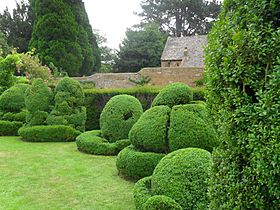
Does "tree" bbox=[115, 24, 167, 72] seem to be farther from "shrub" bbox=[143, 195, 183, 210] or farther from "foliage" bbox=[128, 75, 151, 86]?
"shrub" bbox=[143, 195, 183, 210]

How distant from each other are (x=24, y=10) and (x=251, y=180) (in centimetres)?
3352

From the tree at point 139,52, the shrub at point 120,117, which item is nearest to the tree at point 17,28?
the tree at point 139,52

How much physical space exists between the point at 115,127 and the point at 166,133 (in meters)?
3.59

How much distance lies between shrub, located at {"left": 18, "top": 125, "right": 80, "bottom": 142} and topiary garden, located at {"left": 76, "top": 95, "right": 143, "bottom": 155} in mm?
2095

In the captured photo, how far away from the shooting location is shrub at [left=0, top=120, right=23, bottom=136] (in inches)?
529

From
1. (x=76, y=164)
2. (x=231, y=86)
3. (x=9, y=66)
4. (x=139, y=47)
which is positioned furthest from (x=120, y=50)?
(x=231, y=86)

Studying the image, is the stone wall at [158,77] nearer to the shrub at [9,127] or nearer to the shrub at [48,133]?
the shrub at [9,127]

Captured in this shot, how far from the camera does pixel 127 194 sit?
5.99 meters

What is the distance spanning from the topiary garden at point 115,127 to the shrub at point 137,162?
2573 mm

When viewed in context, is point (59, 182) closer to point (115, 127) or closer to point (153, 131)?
point (153, 131)

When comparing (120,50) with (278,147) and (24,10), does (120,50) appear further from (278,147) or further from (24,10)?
(278,147)

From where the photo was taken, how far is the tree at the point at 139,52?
31.0 m

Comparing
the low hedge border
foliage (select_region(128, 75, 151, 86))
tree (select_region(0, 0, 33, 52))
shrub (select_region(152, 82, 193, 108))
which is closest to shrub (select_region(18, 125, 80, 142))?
the low hedge border

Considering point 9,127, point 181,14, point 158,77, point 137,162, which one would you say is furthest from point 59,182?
point 181,14
